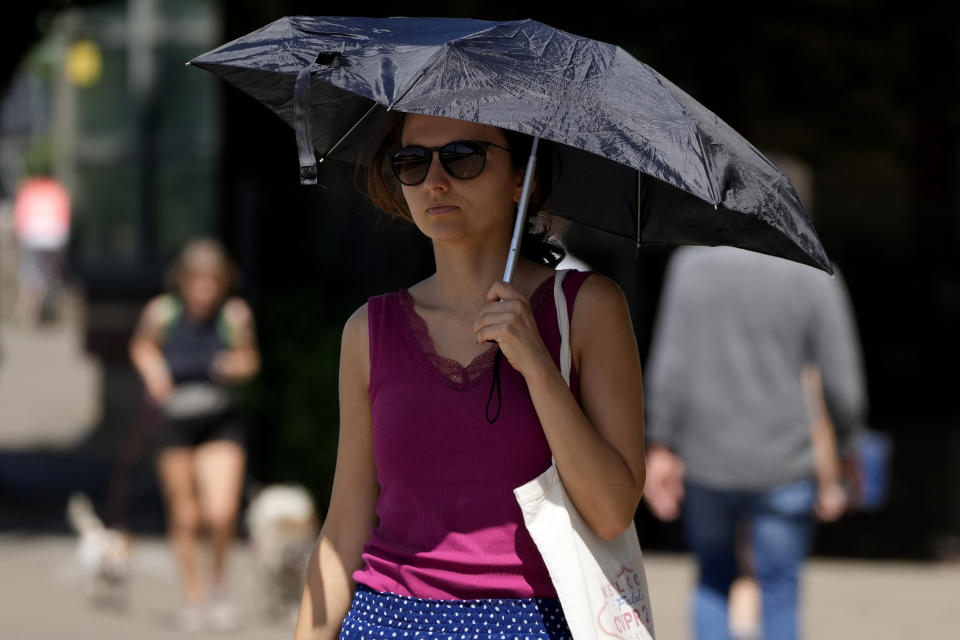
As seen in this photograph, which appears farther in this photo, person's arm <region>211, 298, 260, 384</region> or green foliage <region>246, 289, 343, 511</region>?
green foliage <region>246, 289, 343, 511</region>

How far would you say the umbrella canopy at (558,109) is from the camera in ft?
8.62

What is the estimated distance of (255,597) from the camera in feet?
28.0

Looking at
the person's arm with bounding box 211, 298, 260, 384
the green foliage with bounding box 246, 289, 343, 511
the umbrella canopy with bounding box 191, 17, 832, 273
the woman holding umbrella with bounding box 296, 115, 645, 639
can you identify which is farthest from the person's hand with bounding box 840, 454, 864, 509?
the green foliage with bounding box 246, 289, 343, 511

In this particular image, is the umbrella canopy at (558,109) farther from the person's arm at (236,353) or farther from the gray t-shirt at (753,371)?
the person's arm at (236,353)

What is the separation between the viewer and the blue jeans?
5.51 meters

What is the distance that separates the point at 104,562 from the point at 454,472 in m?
6.12

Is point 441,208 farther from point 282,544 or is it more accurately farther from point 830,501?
point 282,544

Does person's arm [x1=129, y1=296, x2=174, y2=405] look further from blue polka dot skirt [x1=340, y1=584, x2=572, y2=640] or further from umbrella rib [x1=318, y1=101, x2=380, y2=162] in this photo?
blue polka dot skirt [x1=340, y1=584, x2=572, y2=640]

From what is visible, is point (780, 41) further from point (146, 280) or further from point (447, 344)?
point (447, 344)

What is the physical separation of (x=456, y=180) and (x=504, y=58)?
228 mm

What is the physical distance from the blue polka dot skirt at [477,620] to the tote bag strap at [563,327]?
1.28ft

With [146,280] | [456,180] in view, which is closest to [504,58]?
[456,180]

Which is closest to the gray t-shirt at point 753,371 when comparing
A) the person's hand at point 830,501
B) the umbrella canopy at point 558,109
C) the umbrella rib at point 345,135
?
the person's hand at point 830,501

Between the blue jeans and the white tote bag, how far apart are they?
2901 mm
